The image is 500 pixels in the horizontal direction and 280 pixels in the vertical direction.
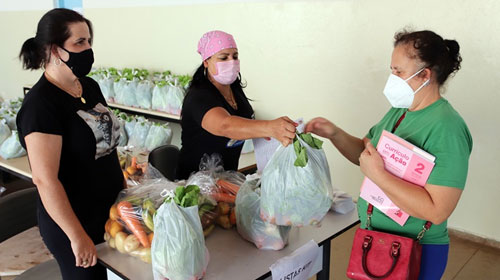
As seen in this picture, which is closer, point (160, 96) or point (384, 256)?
point (384, 256)

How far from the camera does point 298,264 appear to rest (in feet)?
5.04

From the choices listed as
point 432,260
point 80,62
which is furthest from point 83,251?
point 432,260

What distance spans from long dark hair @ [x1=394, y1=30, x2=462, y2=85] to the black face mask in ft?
3.77

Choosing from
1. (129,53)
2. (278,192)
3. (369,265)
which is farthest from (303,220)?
(129,53)

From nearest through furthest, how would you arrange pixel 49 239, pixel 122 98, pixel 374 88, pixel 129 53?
pixel 49 239 < pixel 374 88 < pixel 122 98 < pixel 129 53

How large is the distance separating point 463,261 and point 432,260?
1671 mm

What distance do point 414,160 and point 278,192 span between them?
440 mm

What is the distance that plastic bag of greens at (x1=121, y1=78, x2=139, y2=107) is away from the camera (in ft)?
14.0

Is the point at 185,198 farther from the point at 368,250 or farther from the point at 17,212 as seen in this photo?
the point at 17,212

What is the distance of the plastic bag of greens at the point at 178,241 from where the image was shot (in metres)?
1.28

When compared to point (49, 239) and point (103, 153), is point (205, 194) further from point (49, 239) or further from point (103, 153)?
point (49, 239)

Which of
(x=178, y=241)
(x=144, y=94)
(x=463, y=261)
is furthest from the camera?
(x=144, y=94)

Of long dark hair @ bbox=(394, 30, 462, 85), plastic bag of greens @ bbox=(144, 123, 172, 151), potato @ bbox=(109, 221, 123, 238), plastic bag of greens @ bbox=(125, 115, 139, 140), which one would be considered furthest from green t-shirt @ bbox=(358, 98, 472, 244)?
plastic bag of greens @ bbox=(125, 115, 139, 140)

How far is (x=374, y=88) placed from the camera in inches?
131
